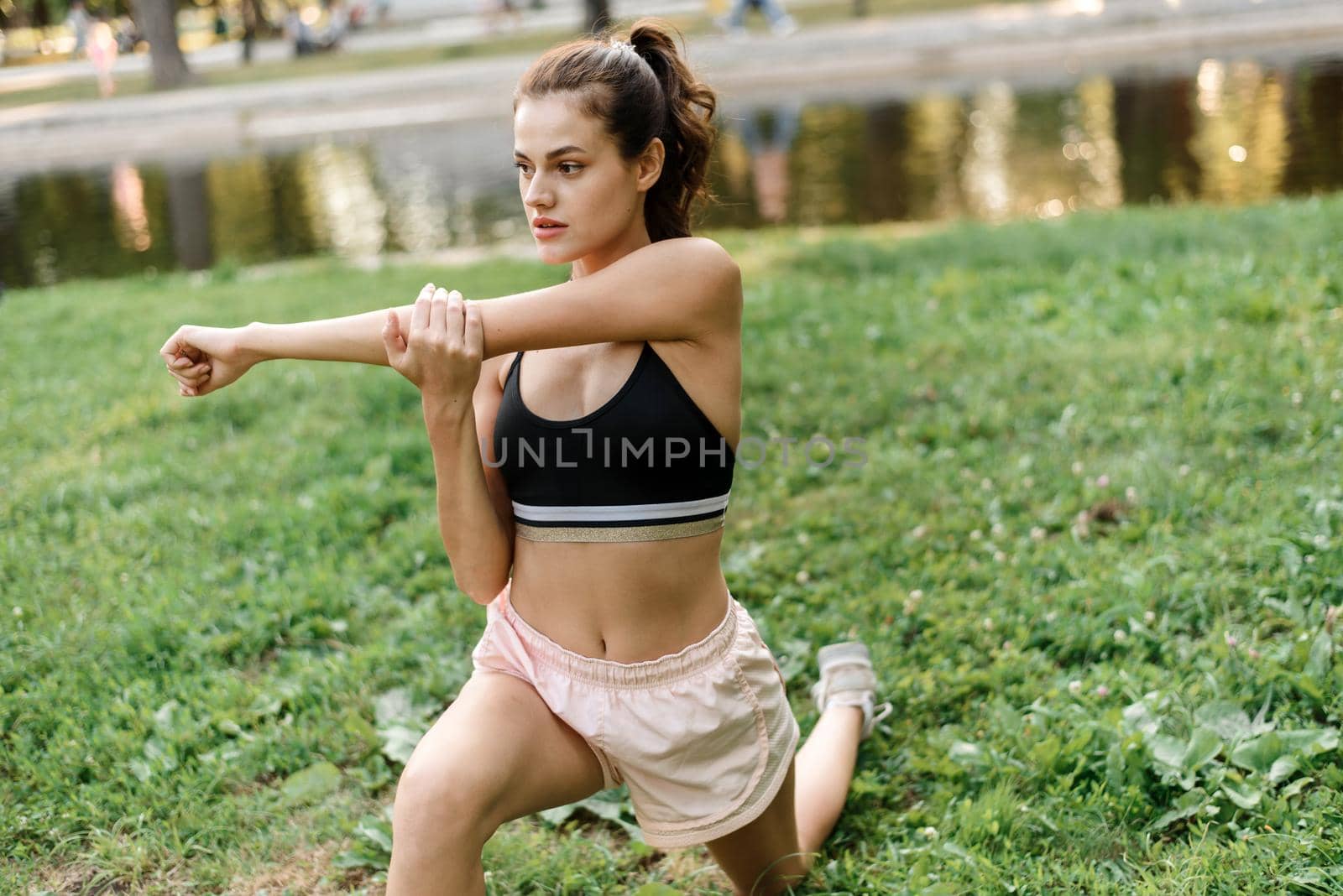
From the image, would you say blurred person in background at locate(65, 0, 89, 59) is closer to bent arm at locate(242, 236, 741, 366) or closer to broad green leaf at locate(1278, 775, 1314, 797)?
bent arm at locate(242, 236, 741, 366)

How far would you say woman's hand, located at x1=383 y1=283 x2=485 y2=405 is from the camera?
217 centimetres

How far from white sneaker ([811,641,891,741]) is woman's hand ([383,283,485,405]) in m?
1.43

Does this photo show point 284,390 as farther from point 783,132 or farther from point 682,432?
point 783,132

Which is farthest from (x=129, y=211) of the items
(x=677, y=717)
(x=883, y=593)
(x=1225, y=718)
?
(x=1225, y=718)

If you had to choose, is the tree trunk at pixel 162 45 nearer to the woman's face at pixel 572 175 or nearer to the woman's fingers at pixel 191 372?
the woman's fingers at pixel 191 372

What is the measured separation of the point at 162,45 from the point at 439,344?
961 inches

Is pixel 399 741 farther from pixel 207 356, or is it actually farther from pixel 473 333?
pixel 473 333

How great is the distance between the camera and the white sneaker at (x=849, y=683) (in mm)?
3150

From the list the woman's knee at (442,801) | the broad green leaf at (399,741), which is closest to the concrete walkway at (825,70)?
the broad green leaf at (399,741)

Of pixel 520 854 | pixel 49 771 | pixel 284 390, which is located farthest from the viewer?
pixel 284 390

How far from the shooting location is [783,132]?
13312 mm

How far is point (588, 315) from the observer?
223 cm

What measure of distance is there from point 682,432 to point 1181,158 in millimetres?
9197

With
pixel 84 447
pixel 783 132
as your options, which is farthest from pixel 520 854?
pixel 783 132
